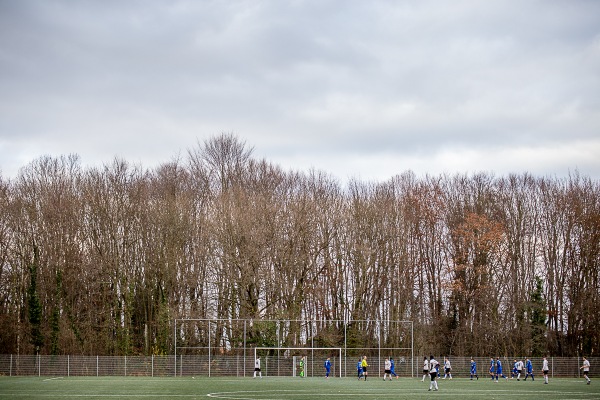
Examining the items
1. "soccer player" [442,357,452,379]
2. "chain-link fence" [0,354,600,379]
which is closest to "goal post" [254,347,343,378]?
"chain-link fence" [0,354,600,379]

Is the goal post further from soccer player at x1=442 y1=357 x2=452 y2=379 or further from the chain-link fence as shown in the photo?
soccer player at x1=442 y1=357 x2=452 y2=379

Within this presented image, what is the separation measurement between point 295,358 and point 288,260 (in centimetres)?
943

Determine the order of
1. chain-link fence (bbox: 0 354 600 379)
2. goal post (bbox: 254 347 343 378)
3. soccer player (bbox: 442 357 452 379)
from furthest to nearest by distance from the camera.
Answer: goal post (bbox: 254 347 343 378) < chain-link fence (bbox: 0 354 600 379) < soccer player (bbox: 442 357 452 379)

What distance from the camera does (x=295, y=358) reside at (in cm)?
6153

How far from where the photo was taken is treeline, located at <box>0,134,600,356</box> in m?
66.4

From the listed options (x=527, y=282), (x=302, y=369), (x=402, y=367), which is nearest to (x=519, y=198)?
(x=527, y=282)

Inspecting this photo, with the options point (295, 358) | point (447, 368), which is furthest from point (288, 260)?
point (447, 368)

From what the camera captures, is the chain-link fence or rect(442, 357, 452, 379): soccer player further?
the chain-link fence

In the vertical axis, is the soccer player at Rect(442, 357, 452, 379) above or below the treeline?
below

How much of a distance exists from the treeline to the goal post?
275 cm

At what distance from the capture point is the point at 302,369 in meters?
60.7

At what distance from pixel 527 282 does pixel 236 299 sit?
2717cm

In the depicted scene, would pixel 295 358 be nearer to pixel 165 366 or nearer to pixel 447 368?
pixel 165 366

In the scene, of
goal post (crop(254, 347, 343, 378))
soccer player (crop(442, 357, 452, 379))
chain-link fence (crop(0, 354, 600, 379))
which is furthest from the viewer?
goal post (crop(254, 347, 343, 378))
